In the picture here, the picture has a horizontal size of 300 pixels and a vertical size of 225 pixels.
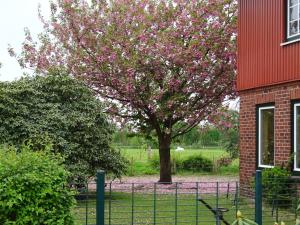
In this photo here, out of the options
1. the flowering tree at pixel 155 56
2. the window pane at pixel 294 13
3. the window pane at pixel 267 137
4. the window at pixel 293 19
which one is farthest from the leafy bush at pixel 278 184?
the flowering tree at pixel 155 56

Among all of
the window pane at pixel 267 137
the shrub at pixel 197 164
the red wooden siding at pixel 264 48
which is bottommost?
the shrub at pixel 197 164

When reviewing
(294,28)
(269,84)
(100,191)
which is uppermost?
(294,28)

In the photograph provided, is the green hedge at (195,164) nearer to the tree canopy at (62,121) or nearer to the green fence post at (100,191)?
the tree canopy at (62,121)

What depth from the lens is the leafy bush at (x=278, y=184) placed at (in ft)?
40.3

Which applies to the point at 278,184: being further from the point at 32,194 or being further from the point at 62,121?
the point at 32,194

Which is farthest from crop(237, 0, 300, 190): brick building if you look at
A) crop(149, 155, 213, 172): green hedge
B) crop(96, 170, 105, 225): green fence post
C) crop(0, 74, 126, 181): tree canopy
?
crop(149, 155, 213, 172): green hedge

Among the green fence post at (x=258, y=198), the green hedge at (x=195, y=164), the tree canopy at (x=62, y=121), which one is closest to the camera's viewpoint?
the green fence post at (x=258, y=198)

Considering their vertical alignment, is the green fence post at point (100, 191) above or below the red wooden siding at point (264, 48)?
below

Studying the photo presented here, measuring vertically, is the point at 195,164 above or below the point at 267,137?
below

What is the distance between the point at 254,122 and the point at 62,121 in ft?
17.0

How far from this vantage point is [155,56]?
2061cm

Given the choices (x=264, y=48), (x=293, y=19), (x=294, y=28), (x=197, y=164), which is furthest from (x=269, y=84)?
(x=197, y=164)

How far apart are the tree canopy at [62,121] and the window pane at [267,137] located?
4.36m

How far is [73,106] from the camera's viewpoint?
16.1m
